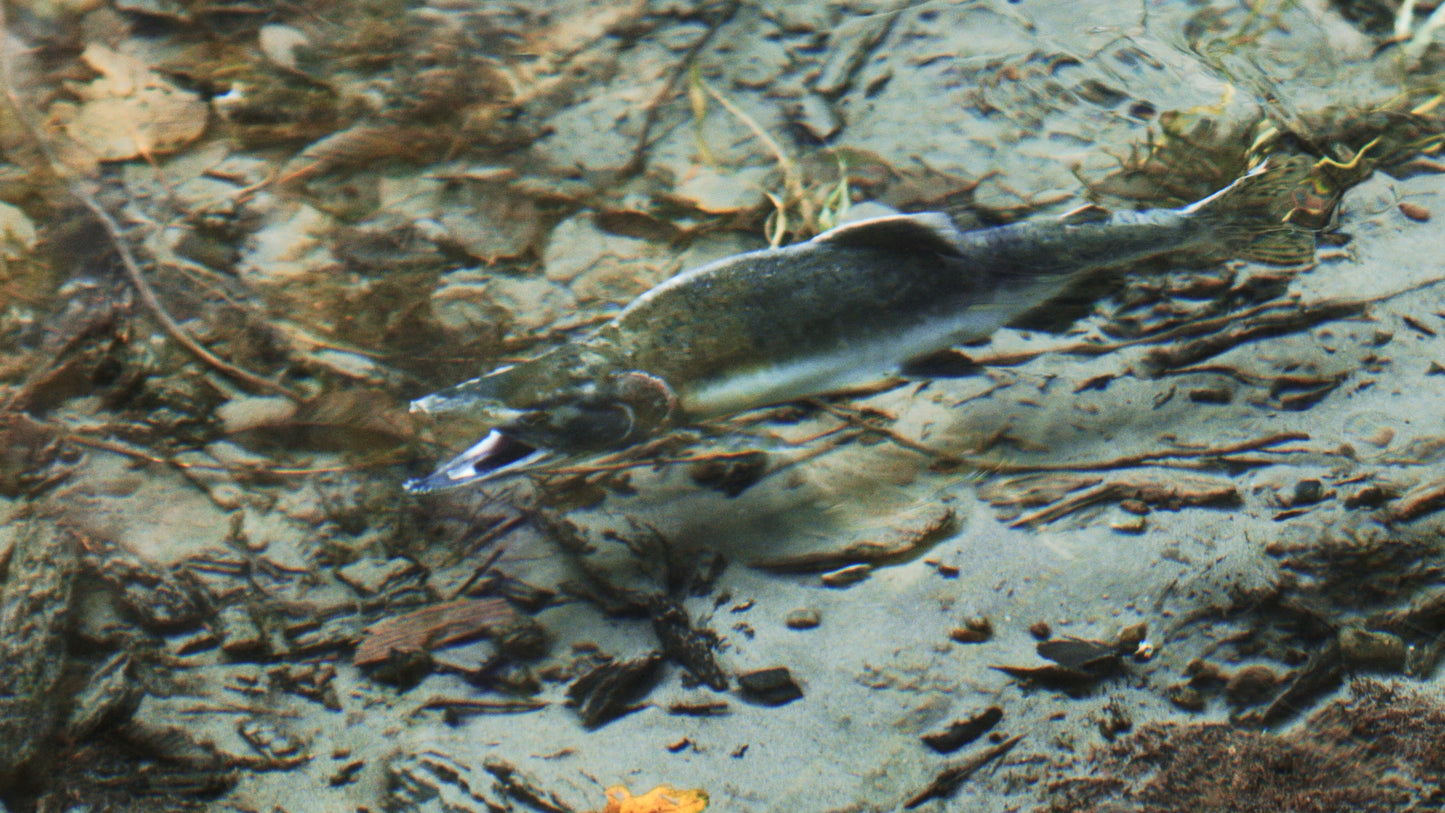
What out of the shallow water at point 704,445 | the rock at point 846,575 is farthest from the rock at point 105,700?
the rock at point 846,575

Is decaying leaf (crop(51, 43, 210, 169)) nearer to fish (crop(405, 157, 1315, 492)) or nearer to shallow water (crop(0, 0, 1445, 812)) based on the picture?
shallow water (crop(0, 0, 1445, 812))

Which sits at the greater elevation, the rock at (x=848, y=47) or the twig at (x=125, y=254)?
the rock at (x=848, y=47)

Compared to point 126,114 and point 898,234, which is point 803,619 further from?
point 126,114

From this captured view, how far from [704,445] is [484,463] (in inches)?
27.3

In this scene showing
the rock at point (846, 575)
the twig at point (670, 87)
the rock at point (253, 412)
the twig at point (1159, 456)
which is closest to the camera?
the rock at point (846, 575)

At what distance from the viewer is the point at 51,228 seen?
3486 mm

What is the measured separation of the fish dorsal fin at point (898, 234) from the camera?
2621 millimetres

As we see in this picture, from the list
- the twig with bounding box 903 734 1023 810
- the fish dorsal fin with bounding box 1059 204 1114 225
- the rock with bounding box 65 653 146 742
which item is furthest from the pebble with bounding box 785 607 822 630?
the rock with bounding box 65 653 146 742

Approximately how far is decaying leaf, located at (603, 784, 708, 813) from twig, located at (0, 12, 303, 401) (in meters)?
1.69

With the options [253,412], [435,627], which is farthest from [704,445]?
[253,412]

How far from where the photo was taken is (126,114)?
13.0 ft

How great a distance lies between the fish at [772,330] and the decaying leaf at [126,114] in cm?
223

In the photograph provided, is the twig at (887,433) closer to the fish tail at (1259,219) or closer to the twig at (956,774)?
the twig at (956,774)

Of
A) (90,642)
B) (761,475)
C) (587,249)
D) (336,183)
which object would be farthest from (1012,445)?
(336,183)
